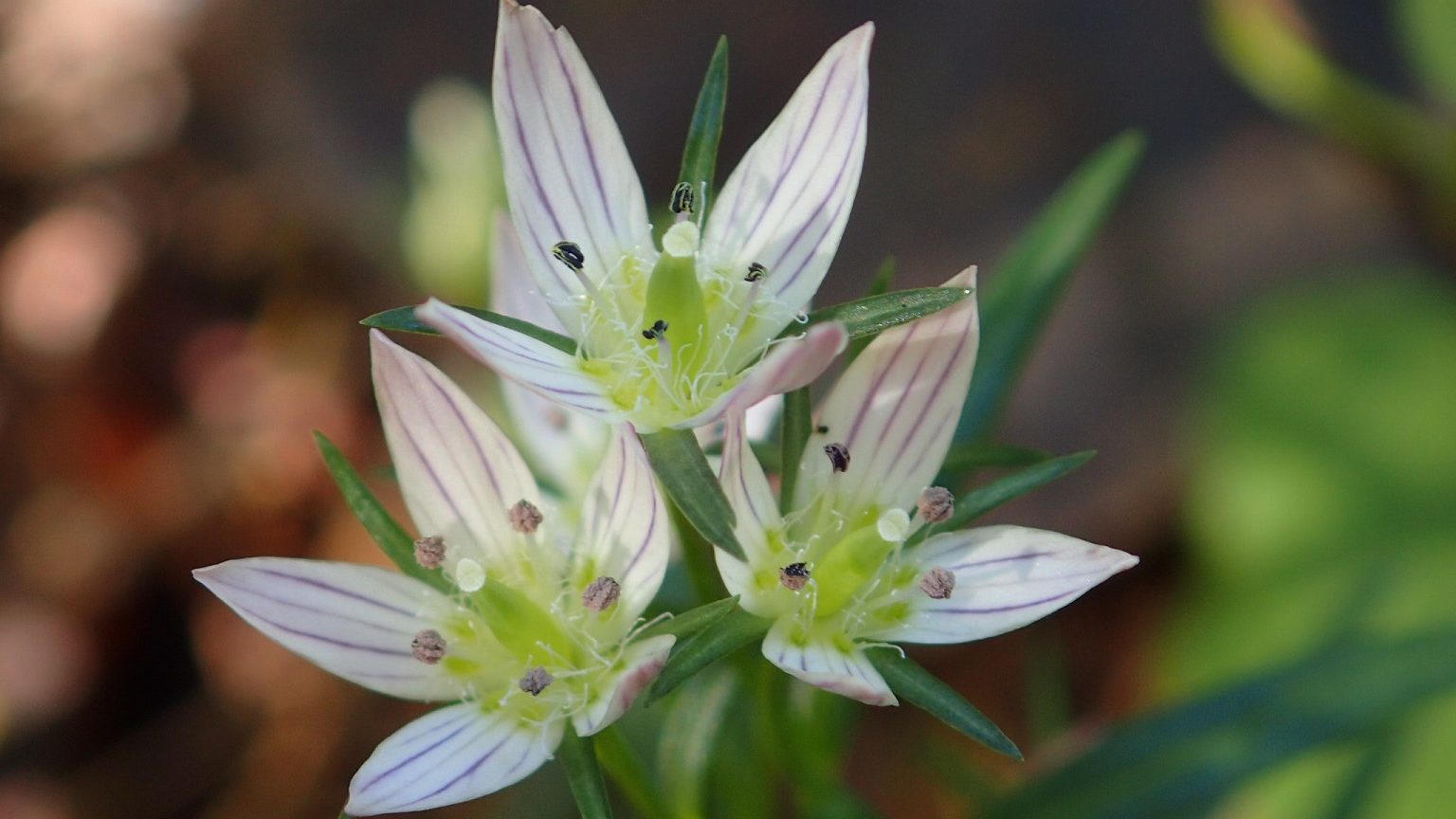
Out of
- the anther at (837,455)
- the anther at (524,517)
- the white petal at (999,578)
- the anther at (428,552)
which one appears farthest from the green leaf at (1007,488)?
the anther at (428,552)

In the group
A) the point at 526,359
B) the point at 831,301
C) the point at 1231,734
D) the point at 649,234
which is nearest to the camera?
the point at 526,359

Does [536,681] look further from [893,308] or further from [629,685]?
[893,308]

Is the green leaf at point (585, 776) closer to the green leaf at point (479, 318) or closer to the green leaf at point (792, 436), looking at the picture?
the green leaf at point (792, 436)

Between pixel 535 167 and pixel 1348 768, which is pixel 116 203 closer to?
pixel 535 167

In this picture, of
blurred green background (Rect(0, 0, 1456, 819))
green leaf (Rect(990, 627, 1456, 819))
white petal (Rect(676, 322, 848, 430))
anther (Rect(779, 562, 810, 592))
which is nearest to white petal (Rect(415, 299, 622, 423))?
white petal (Rect(676, 322, 848, 430))

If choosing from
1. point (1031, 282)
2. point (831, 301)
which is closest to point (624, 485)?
point (1031, 282)
